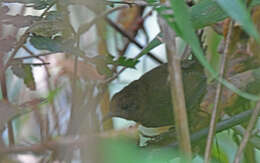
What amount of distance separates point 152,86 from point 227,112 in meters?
0.17

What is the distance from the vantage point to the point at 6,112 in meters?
0.65

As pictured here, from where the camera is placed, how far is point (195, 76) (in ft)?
2.86

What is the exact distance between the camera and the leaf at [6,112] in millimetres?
626

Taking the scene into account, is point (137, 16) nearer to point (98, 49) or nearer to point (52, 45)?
point (98, 49)

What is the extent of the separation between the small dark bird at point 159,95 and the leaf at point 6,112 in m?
0.29

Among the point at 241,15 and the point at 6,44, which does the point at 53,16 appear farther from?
the point at 241,15

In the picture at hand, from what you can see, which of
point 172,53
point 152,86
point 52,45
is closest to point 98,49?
point 152,86

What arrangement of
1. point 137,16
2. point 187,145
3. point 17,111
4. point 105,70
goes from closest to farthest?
point 187,145 < point 17,111 < point 105,70 < point 137,16

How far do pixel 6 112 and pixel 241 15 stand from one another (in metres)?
0.36

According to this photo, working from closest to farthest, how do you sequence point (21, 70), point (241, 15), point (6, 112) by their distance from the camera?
point (241, 15) → point (6, 112) → point (21, 70)

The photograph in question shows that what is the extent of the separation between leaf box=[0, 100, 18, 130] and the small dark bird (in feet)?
0.94

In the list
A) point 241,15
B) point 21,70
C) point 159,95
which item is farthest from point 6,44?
point 241,15

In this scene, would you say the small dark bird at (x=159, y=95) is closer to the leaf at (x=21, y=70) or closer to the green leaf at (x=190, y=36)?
the leaf at (x=21, y=70)

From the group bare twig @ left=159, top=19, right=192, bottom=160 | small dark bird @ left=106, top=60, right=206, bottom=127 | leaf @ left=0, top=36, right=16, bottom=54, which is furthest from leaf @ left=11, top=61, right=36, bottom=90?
bare twig @ left=159, top=19, right=192, bottom=160
